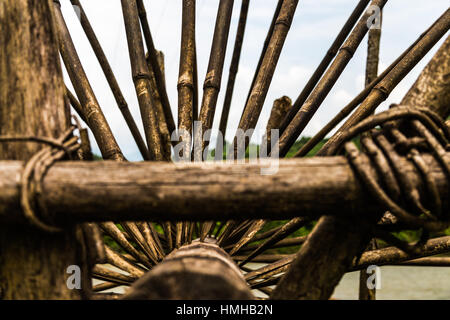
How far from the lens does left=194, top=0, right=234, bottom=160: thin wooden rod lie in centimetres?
331

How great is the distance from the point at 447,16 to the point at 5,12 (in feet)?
8.84

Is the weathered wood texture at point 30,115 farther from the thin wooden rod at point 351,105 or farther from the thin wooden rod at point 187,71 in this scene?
the thin wooden rod at point 351,105

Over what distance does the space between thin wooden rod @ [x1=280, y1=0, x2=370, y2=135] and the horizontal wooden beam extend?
2.40 metres

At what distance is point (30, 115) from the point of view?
1365 millimetres

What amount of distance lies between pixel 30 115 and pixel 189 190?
615mm

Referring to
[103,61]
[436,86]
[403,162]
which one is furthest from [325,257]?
[103,61]

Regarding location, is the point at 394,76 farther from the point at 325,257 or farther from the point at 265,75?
the point at 325,257

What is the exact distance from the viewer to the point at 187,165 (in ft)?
4.09

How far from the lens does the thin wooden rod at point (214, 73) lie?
10.9 ft

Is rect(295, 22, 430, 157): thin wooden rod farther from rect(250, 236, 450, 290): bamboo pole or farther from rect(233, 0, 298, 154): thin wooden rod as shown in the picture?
rect(250, 236, 450, 290): bamboo pole

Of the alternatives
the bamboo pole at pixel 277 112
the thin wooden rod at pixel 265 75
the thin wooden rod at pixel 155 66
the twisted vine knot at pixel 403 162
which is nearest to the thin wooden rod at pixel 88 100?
the thin wooden rod at pixel 155 66

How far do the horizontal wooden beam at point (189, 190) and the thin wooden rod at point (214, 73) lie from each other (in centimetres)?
202
